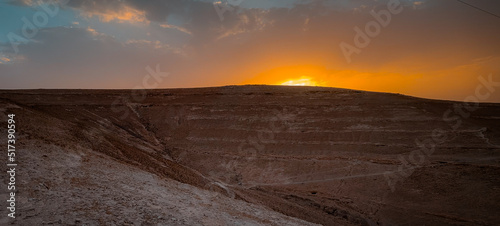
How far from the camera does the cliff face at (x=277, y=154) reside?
828 centimetres

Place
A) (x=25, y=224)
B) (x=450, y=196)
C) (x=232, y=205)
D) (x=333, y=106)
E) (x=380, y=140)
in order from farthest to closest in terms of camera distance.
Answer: (x=333, y=106)
(x=380, y=140)
(x=450, y=196)
(x=232, y=205)
(x=25, y=224)

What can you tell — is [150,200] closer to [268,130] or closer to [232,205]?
[232,205]

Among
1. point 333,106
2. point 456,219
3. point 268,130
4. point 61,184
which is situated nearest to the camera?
point 61,184

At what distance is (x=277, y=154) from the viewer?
2333cm

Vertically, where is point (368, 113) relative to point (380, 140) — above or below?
above

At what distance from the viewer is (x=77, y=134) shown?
10.7m

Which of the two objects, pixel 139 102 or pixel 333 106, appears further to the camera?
pixel 139 102

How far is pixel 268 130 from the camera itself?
91.2 feet

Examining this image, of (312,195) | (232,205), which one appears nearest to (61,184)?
(232,205)

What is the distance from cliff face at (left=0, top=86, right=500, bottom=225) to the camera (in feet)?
27.2

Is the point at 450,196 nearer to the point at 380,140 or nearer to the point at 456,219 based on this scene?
the point at 456,219

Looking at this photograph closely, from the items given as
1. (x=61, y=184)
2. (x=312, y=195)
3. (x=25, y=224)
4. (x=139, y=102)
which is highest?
(x=139, y=102)

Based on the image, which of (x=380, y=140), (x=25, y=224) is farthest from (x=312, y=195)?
(x=25, y=224)

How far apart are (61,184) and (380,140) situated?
23.2 meters
